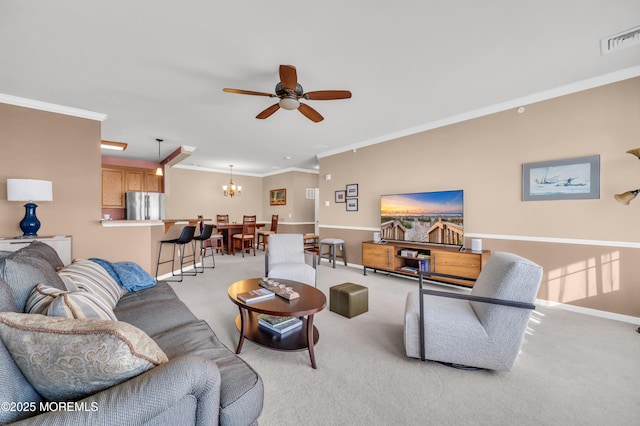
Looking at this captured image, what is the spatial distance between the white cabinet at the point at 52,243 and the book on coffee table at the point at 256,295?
2.82 meters

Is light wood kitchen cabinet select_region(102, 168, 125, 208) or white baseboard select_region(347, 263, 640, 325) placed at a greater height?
light wood kitchen cabinet select_region(102, 168, 125, 208)

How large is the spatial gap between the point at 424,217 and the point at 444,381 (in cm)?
277

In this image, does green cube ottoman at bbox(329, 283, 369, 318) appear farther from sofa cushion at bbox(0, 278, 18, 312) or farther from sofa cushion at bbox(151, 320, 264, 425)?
sofa cushion at bbox(0, 278, 18, 312)

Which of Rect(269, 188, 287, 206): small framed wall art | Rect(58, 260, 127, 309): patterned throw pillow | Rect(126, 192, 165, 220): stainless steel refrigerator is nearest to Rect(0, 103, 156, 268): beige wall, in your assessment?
Rect(58, 260, 127, 309): patterned throw pillow

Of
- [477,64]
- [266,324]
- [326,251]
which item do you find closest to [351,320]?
[266,324]

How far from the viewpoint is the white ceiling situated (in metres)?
1.92

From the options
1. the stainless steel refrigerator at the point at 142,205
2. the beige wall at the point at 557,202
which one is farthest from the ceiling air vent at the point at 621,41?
the stainless steel refrigerator at the point at 142,205

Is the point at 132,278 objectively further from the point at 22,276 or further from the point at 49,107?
the point at 49,107

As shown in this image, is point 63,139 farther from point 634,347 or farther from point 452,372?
point 634,347

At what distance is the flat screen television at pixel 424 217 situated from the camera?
3881mm

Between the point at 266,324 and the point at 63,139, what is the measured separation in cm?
388

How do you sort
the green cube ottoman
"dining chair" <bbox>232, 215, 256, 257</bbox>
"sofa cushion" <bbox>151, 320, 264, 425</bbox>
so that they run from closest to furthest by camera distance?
"sofa cushion" <bbox>151, 320, 264, 425</bbox>
the green cube ottoman
"dining chair" <bbox>232, 215, 256, 257</bbox>

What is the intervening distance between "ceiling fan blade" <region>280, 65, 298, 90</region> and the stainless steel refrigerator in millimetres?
5828

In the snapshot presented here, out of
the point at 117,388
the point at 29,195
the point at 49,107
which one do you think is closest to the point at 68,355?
the point at 117,388
